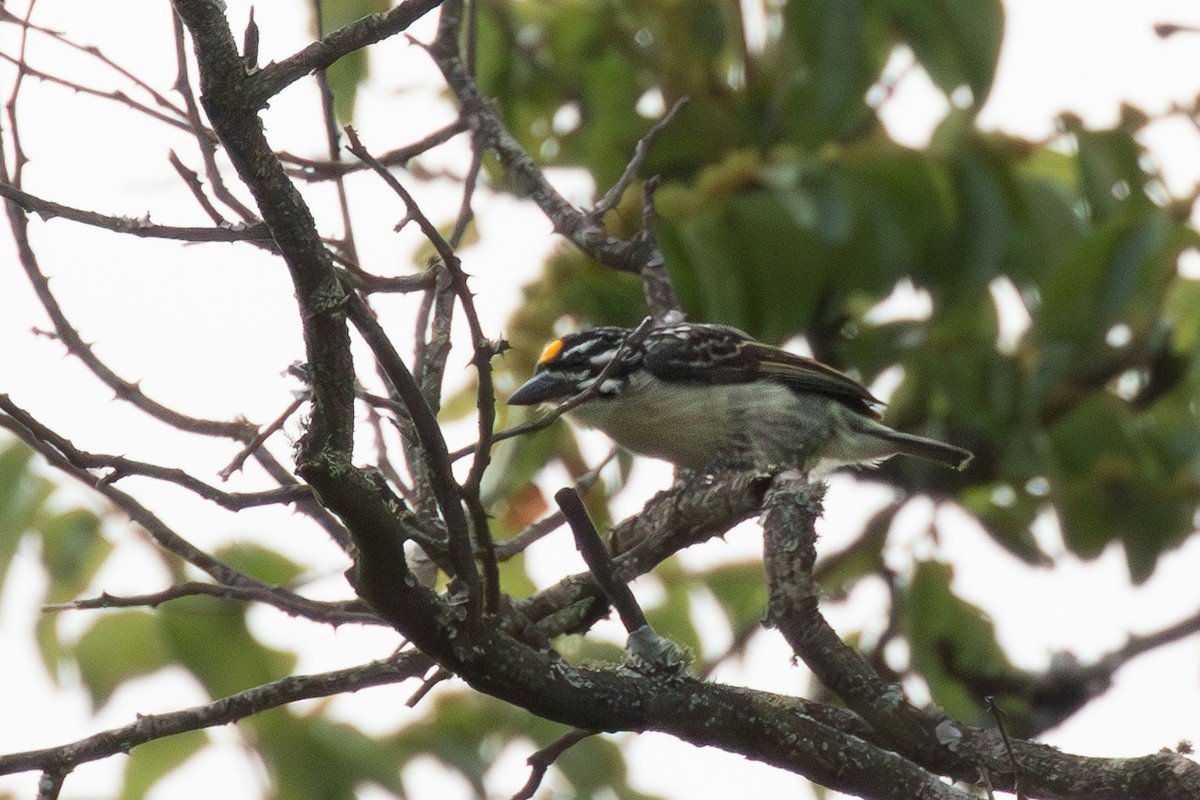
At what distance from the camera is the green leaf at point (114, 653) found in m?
5.18

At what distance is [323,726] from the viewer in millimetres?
5203

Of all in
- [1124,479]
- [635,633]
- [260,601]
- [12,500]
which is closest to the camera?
[635,633]

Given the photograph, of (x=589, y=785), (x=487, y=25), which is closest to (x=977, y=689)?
(x=589, y=785)

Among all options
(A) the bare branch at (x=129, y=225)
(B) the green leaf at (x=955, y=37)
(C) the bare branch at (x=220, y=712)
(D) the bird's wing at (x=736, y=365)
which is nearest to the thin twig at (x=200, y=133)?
(A) the bare branch at (x=129, y=225)

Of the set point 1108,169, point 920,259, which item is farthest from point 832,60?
point 1108,169

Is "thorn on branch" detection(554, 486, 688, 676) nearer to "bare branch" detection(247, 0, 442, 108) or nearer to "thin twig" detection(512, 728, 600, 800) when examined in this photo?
"thin twig" detection(512, 728, 600, 800)

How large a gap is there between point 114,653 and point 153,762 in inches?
17.1

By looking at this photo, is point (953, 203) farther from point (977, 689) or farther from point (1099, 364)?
point (977, 689)

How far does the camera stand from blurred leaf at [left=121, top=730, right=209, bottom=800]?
197 inches

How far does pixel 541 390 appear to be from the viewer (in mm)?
5785

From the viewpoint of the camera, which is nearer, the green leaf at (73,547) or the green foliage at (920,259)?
the green leaf at (73,547)

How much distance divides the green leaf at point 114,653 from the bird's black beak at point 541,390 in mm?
1658

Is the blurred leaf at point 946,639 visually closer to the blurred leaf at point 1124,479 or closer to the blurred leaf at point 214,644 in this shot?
the blurred leaf at point 1124,479

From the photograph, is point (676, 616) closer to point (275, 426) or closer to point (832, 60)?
point (832, 60)
